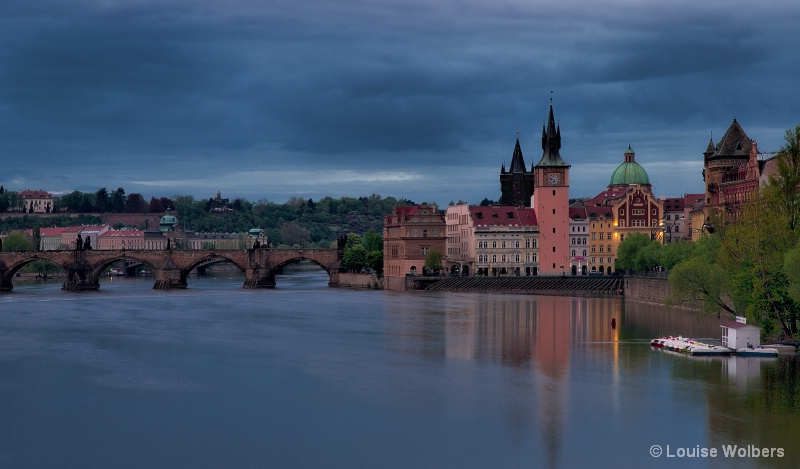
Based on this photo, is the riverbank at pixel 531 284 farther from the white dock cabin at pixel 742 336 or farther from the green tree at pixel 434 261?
the white dock cabin at pixel 742 336

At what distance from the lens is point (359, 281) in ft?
469

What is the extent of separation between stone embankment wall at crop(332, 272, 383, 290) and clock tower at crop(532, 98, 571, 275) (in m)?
18.5

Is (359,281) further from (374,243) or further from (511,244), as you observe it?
(374,243)

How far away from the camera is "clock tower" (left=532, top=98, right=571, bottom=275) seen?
140 meters

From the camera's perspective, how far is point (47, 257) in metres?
140

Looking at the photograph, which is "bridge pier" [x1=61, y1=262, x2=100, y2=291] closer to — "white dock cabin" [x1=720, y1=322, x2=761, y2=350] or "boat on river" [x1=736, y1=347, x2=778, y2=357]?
"white dock cabin" [x1=720, y1=322, x2=761, y2=350]

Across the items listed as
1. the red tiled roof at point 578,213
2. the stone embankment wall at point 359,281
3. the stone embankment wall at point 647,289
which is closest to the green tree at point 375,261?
the stone embankment wall at point 359,281

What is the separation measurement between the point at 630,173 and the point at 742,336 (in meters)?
105

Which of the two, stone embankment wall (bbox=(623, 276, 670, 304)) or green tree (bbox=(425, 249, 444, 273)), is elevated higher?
green tree (bbox=(425, 249, 444, 273))

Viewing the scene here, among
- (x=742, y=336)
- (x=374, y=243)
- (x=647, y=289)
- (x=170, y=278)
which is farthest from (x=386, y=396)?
(x=374, y=243)

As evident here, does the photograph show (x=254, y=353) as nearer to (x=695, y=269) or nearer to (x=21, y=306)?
(x=695, y=269)

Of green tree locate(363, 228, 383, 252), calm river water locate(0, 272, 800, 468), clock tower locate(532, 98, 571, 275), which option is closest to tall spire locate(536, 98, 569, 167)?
clock tower locate(532, 98, 571, 275)

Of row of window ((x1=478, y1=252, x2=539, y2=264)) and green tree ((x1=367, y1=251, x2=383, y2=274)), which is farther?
green tree ((x1=367, y1=251, x2=383, y2=274))

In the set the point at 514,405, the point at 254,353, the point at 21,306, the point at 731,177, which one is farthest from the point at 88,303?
the point at 514,405
